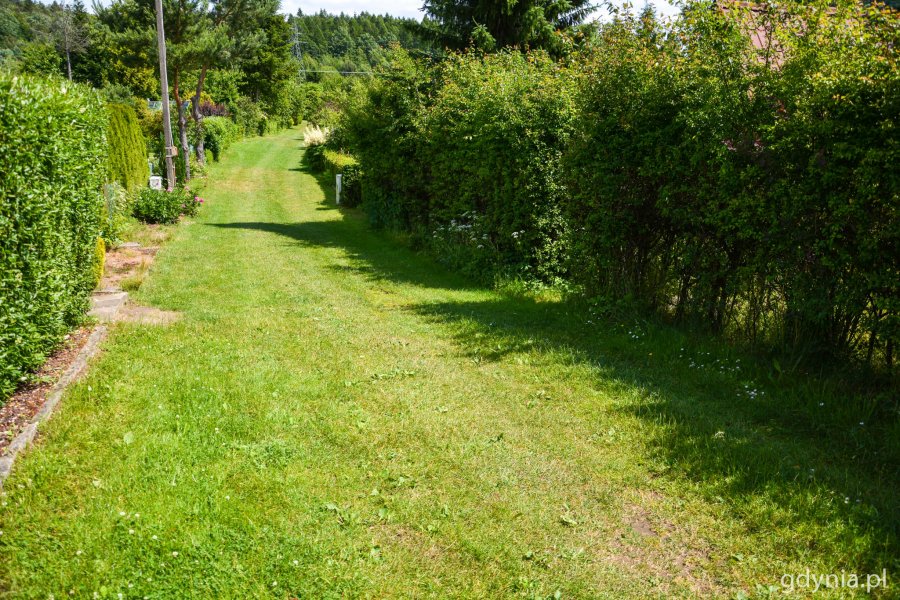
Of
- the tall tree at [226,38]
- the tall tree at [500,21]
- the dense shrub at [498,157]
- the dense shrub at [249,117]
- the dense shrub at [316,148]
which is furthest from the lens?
the dense shrub at [249,117]

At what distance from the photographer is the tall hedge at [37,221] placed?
442 cm

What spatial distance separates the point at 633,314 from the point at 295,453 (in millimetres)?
4921

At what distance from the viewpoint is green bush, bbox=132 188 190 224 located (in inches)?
638

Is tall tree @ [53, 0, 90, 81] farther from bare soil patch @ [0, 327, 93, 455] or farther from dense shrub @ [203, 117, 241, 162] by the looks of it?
bare soil patch @ [0, 327, 93, 455]

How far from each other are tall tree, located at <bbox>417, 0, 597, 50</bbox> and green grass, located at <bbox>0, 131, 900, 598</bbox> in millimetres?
15419

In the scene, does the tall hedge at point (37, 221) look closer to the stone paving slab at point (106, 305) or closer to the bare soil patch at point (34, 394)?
the bare soil patch at point (34, 394)

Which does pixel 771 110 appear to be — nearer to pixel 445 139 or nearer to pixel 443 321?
pixel 443 321

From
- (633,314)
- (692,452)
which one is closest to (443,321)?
(633,314)

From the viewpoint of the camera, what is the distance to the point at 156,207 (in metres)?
16.3

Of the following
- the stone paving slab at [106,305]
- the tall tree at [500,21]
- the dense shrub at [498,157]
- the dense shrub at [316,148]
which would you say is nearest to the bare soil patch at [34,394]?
the stone paving slab at [106,305]

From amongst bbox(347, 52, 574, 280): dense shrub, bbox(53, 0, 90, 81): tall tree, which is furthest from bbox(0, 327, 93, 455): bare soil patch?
bbox(53, 0, 90, 81): tall tree

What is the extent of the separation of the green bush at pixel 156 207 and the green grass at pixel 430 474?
405 inches

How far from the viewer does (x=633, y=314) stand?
786 centimetres

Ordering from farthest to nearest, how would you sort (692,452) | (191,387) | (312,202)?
(312,202)
(191,387)
(692,452)
